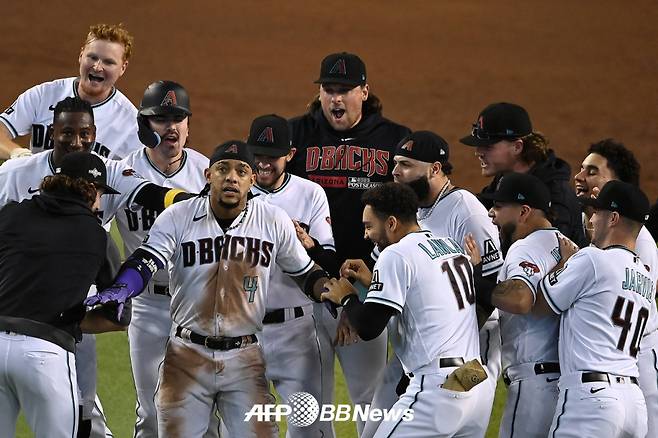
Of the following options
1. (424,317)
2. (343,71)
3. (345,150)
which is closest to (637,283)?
(424,317)

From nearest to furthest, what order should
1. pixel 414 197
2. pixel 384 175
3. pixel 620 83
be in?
pixel 414 197 < pixel 384 175 < pixel 620 83

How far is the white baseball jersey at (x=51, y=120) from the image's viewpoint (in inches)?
311

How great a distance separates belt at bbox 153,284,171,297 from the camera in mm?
7129

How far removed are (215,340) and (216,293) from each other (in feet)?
0.85

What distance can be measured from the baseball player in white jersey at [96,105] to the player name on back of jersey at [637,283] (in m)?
3.58

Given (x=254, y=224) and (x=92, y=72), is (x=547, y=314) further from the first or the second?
(x=92, y=72)

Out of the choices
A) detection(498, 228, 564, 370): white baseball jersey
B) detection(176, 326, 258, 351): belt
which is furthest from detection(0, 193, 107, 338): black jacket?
detection(498, 228, 564, 370): white baseball jersey

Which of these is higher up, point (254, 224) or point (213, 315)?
point (254, 224)

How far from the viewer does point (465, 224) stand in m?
6.73

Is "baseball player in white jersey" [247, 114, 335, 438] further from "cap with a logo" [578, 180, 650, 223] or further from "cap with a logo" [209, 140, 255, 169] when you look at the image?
"cap with a logo" [578, 180, 650, 223]

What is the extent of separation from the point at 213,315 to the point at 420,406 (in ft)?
4.17

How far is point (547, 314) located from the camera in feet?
21.0

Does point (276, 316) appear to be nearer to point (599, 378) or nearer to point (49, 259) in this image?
point (49, 259)

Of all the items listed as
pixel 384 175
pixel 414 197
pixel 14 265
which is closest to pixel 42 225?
pixel 14 265
